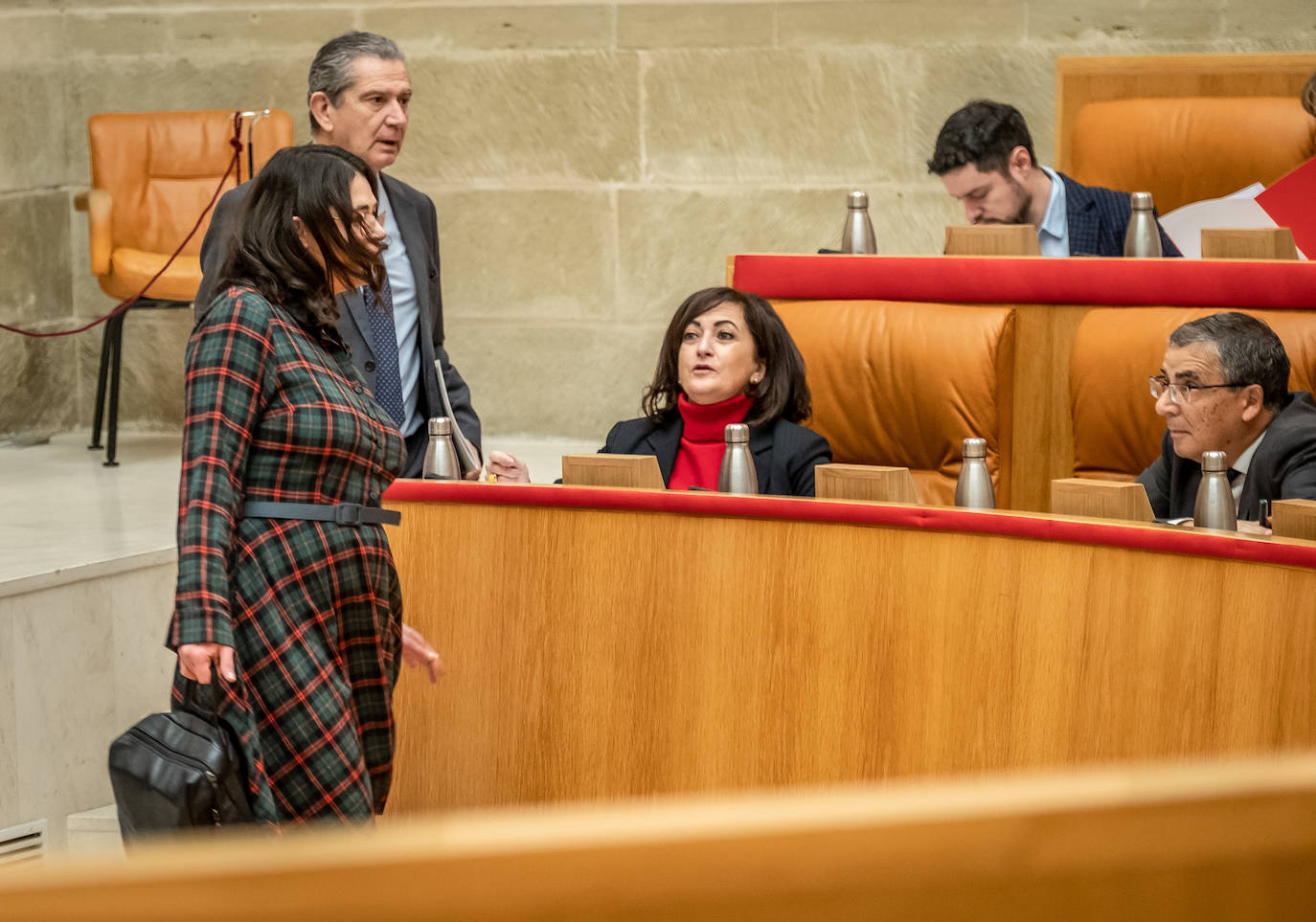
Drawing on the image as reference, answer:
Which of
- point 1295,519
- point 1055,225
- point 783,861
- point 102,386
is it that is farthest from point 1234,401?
point 102,386

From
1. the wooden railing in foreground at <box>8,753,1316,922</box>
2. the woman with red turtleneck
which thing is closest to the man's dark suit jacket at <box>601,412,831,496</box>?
the woman with red turtleneck

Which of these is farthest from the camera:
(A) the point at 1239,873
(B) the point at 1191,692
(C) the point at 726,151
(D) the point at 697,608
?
(C) the point at 726,151

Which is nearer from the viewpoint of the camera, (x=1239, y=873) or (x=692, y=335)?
(x=1239, y=873)

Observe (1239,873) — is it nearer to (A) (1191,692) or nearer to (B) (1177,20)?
(A) (1191,692)

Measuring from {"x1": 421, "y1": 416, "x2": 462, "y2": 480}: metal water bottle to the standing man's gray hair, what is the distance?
734 mm

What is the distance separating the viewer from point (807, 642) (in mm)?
2109

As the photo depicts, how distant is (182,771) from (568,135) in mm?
3875

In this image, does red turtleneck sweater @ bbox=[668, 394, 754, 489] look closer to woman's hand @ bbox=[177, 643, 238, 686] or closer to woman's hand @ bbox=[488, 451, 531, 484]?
woman's hand @ bbox=[488, 451, 531, 484]

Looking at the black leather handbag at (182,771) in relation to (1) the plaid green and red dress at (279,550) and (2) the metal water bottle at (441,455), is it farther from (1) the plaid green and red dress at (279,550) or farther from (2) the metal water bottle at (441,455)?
(2) the metal water bottle at (441,455)

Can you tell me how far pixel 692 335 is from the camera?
9.07 feet

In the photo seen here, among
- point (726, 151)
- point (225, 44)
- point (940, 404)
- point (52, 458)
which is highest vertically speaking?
point (225, 44)

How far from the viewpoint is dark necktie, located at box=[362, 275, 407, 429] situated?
279 centimetres

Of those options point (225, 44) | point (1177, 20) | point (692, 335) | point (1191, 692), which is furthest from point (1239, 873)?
point (225, 44)

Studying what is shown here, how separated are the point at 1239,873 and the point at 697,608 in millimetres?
1859
